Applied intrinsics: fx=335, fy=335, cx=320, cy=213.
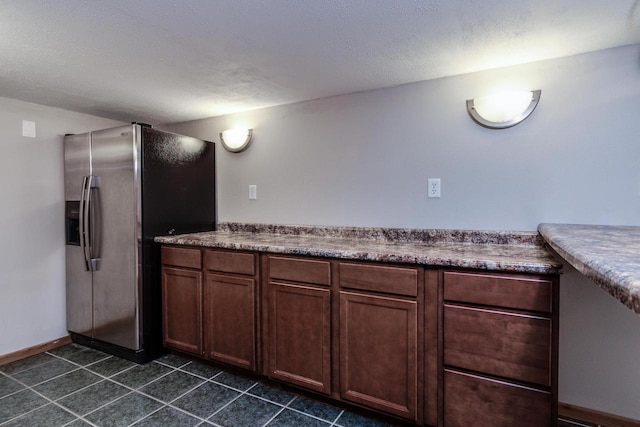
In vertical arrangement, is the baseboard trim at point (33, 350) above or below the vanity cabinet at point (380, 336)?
below

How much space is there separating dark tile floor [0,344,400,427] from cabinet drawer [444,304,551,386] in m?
0.62

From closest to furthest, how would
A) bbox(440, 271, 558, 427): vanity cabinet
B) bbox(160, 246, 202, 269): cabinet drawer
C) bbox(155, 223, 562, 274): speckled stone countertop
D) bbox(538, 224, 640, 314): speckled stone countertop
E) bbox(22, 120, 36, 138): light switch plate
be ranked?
bbox(538, 224, 640, 314): speckled stone countertop < bbox(440, 271, 558, 427): vanity cabinet < bbox(155, 223, 562, 274): speckled stone countertop < bbox(160, 246, 202, 269): cabinet drawer < bbox(22, 120, 36, 138): light switch plate

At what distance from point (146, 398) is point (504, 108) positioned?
2.63 m

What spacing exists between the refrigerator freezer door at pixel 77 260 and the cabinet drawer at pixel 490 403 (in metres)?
2.63

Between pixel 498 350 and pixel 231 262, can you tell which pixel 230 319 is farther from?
pixel 498 350

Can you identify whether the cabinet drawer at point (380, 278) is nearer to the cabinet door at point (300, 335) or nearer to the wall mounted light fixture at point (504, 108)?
the cabinet door at point (300, 335)

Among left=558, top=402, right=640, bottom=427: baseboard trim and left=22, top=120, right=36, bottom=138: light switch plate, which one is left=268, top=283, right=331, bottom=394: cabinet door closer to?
left=558, top=402, right=640, bottom=427: baseboard trim

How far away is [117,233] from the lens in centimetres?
243

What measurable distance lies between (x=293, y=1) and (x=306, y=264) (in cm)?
125

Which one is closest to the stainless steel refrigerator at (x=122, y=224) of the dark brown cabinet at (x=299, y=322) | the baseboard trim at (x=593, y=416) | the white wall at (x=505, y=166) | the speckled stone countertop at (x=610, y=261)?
the white wall at (x=505, y=166)

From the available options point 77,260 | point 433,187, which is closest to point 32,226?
point 77,260

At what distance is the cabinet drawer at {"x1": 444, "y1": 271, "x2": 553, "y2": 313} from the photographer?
1361 millimetres

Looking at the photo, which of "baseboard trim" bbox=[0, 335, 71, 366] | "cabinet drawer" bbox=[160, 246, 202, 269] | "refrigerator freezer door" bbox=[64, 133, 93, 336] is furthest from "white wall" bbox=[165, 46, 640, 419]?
"baseboard trim" bbox=[0, 335, 71, 366]

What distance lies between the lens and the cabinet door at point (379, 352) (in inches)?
63.0
